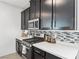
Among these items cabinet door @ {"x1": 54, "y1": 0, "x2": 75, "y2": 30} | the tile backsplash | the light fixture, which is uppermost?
the light fixture

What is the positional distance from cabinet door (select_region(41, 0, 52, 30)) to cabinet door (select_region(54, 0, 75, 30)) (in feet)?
0.74

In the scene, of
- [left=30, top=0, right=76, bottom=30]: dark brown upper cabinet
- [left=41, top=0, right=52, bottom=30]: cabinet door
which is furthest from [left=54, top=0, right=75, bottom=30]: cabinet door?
[left=41, top=0, right=52, bottom=30]: cabinet door

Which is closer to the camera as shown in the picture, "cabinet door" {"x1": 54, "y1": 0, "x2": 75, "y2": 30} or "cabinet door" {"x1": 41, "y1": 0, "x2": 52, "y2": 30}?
"cabinet door" {"x1": 54, "y1": 0, "x2": 75, "y2": 30}

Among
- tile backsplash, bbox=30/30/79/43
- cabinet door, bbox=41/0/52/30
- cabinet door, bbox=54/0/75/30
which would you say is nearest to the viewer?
cabinet door, bbox=54/0/75/30

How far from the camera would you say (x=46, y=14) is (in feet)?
6.27

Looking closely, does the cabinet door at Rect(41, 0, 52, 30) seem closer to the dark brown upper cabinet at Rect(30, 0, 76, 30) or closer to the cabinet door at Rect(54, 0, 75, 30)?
the dark brown upper cabinet at Rect(30, 0, 76, 30)

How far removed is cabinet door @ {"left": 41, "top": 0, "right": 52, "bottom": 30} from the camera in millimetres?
1809

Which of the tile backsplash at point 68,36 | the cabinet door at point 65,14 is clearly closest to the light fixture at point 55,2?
the cabinet door at point 65,14

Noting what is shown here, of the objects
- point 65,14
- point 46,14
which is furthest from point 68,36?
point 46,14

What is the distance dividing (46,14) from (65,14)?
0.58 metres

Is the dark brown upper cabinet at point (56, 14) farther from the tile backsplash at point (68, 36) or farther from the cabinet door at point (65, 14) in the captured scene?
the tile backsplash at point (68, 36)

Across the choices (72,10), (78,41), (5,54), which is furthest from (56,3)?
(5,54)

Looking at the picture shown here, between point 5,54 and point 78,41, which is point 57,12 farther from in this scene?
point 5,54

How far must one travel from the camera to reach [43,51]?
1.56 meters
